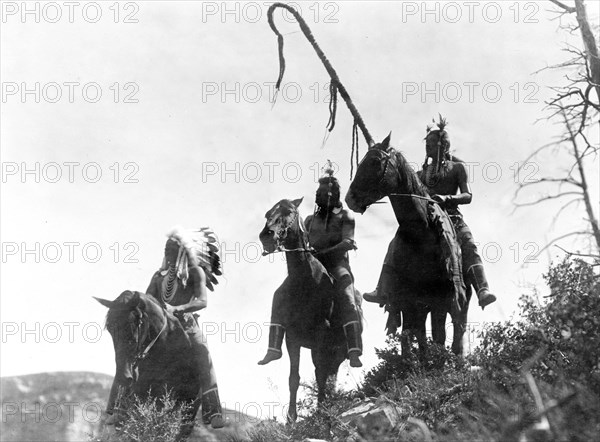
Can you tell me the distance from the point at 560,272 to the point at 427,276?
176 centimetres

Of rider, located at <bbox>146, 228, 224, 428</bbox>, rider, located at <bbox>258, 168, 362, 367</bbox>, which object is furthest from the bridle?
rider, located at <bbox>258, 168, 362, 367</bbox>

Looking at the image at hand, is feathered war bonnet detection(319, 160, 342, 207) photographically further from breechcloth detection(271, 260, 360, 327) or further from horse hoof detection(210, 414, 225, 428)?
horse hoof detection(210, 414, 225, 428)

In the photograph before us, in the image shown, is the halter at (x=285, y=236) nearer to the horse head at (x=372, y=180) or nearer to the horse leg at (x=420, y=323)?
the horse head at (x=372, y=180)

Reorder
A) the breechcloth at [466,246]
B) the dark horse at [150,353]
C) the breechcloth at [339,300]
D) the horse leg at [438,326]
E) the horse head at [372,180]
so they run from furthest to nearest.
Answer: the breechcloth at [339,300] → the breechcloth at [466,246] → the horse leg at [438,326] → the dark horse at [150,353] → the horse head at [372,180]

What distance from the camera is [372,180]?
13031 millimetres

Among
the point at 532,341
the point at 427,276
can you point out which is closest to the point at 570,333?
the point at 532,341

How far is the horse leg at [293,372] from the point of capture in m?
14.2

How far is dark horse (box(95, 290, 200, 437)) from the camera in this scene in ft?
43.1

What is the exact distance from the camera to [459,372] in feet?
41.2

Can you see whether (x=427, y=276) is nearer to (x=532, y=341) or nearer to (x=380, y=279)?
(x=380, y=279)

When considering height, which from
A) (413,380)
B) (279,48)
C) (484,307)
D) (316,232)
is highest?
(279,48)

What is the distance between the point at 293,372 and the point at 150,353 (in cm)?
215

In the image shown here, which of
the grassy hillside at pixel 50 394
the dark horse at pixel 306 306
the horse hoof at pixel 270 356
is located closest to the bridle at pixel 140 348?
the horse hoof at pixel 270 356

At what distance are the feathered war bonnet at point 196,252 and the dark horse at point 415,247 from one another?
317 centimetres
